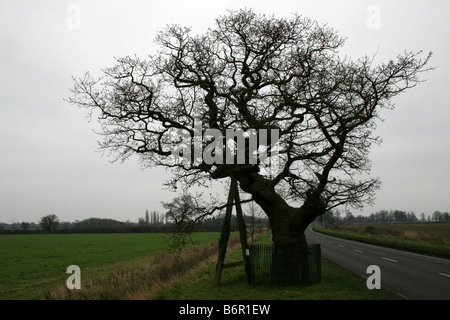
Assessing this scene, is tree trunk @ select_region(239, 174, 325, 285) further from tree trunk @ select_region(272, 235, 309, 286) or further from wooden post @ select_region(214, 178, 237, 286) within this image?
wooden post @ select_region(214, 178, 237, 286)

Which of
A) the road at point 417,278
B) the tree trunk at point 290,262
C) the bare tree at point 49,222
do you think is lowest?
the bare tree at point 49,222

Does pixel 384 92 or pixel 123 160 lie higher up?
pixel 384 92

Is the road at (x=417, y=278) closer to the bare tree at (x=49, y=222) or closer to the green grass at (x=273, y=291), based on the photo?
the green grass at (x=273, y=291)

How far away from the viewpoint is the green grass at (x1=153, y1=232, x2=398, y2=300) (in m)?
10.1

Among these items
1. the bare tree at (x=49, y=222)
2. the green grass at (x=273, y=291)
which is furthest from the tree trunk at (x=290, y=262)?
the bare tree at (x=49, y=222)

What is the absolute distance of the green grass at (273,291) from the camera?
10.1 m

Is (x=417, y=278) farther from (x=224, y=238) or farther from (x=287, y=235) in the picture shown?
A: (x=224, y=238)

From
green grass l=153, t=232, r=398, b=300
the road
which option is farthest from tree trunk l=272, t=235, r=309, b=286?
the road

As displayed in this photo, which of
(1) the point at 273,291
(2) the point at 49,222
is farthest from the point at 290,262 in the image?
(2) the point at 49,222

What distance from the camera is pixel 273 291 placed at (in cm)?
1109

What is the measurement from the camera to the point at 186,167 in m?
13.9
